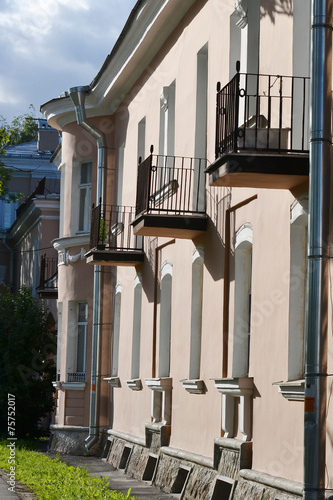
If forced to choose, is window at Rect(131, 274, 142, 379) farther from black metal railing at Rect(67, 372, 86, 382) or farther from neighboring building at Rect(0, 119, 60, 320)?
neighboring building at Rect(0, 119, 60, 320)

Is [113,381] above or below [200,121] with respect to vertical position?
below

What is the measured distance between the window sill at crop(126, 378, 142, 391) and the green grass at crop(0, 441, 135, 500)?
1866mm

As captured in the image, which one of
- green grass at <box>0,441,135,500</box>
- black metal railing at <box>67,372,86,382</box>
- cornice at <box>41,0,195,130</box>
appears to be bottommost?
green grass at <box>0,441,135,500</box>

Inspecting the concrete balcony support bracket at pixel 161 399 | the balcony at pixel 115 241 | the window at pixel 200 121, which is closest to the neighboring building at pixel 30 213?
Answer: the balcony at pixel 115 241

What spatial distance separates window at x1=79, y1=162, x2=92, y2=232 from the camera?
24.3m

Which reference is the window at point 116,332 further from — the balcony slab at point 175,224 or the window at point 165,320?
the balcony slab at point 175,224

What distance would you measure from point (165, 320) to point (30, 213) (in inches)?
844

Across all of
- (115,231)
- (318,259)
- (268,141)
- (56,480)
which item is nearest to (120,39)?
(115,231)

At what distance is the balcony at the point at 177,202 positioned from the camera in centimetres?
1444

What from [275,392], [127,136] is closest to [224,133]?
[275,392]

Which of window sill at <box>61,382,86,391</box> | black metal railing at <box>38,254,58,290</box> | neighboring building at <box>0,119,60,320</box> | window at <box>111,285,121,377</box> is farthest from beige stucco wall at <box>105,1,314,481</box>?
neighboring building at <box>0,119,60,320</box>

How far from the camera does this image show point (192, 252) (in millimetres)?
15242

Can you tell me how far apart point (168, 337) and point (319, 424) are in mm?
8672

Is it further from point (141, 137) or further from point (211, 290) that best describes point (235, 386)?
point (141, 137)
